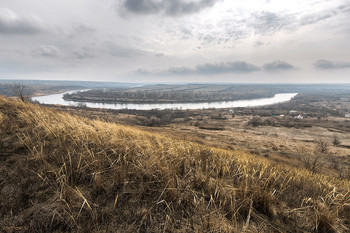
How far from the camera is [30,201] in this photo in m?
2.19

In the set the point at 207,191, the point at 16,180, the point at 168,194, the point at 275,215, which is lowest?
the point at 275,215

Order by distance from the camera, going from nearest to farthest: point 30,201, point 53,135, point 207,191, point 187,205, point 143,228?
1. point 143,228
2. point 30,201
3. point 187,205
4. point 207,191
5. point 53,135

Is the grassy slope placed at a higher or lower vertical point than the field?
higher

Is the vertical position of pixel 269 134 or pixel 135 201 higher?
pixel 135 201

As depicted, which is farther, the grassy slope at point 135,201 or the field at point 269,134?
the field at point 269,134

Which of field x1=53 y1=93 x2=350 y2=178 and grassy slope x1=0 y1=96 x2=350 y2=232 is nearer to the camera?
grassy slope x1=0 y1=96 x2=350 y2=232

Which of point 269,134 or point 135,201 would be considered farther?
point 269,134

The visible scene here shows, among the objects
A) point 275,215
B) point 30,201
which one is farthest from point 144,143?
point 275,215

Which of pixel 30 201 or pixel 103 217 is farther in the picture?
pixel 30 201

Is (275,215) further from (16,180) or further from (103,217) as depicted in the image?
(16,180)

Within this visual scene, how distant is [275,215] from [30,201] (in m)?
3.87

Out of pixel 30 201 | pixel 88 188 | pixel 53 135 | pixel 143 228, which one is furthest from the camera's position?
pixel 53 135

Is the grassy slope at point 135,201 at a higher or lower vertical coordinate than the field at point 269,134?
higher

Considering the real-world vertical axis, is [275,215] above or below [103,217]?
below
